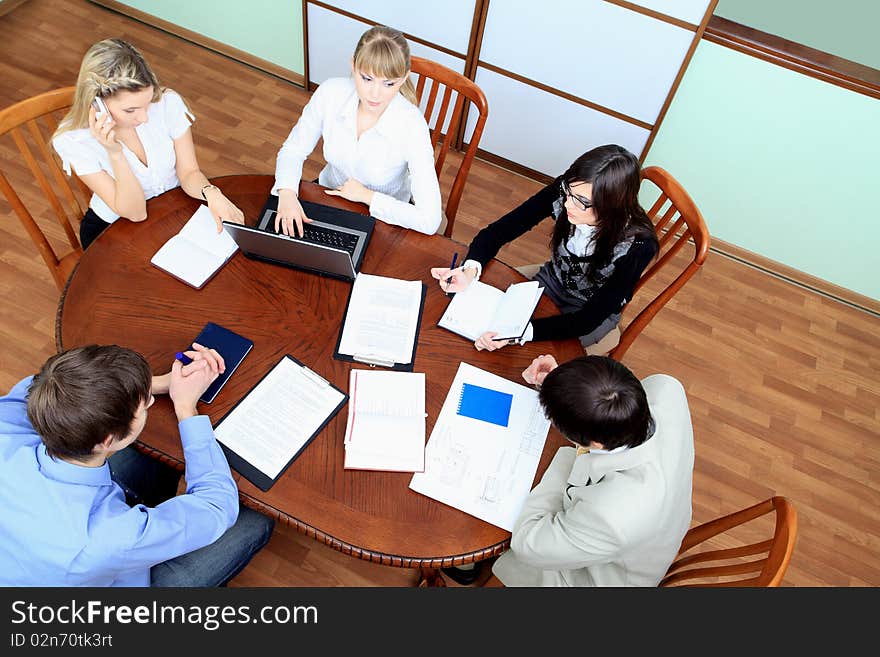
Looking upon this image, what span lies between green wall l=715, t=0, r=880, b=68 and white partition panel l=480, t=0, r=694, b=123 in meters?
0.56

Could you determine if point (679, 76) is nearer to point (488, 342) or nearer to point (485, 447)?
point (488, 342)

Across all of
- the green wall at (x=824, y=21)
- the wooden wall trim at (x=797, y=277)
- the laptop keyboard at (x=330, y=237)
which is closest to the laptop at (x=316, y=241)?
the laptop keyboard at (x=330, y=237)

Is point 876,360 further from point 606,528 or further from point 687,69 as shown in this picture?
point 606,528

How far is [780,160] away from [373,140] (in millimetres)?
1908

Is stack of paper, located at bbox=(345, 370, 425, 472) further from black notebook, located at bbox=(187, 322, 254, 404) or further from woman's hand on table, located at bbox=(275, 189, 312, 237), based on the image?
woman's hand on table, located at bbox=(275, 189, 312, 237)

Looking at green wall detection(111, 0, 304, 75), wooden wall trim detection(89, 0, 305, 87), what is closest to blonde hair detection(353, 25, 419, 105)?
green wall detection(111, 0, 304, 75)

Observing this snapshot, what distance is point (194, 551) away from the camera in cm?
163

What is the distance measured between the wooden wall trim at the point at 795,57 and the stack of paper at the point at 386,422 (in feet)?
6.51

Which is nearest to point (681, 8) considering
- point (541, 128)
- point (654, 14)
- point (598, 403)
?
point (654, 14)

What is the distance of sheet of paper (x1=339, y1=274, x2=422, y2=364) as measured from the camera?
1684 millimetres

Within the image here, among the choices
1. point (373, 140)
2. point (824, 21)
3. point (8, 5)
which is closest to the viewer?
point (373, 140)
